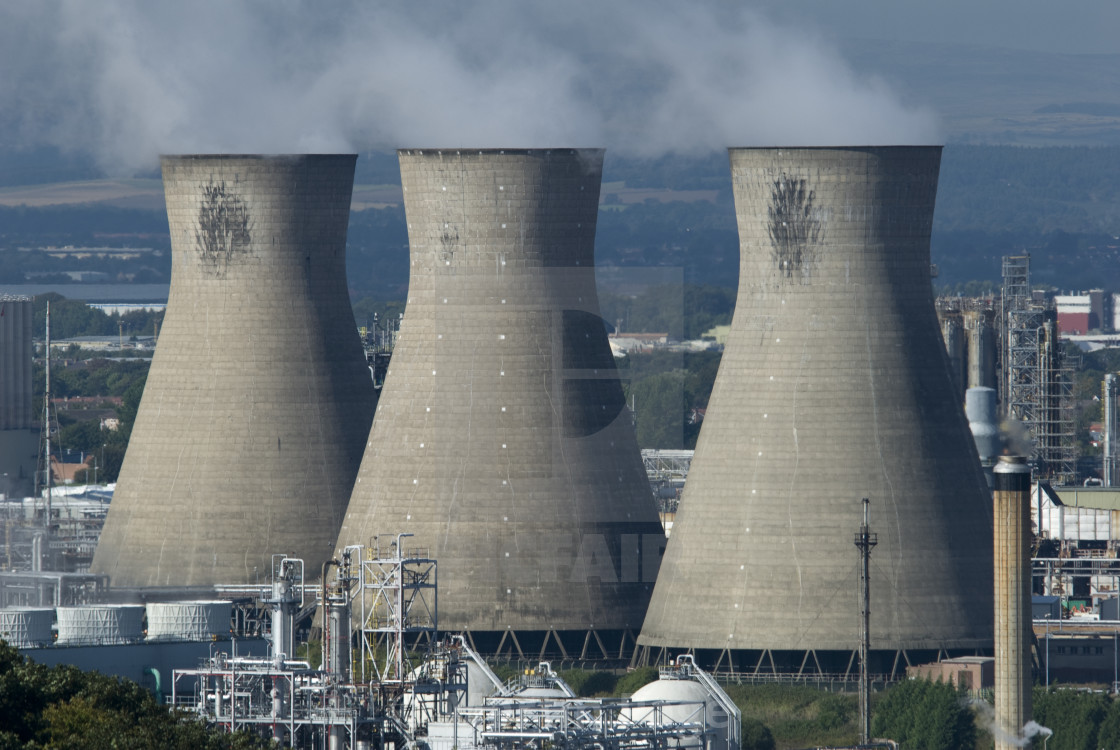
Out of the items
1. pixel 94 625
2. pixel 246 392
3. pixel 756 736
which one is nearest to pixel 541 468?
pixel 756 736

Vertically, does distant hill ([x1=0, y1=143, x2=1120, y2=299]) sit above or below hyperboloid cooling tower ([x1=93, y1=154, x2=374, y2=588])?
above

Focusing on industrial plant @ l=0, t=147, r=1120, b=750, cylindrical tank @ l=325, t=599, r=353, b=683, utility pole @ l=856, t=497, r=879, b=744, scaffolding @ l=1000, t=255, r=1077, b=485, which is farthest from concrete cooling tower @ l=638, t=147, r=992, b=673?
scaffolding @ l=1000, t=255, r=1077, b=485

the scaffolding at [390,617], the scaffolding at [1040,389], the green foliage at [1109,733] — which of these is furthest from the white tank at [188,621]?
the scaffolding at [1040,389]

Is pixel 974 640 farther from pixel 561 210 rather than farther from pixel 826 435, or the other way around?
pixel 561 210

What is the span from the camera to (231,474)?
184 ft

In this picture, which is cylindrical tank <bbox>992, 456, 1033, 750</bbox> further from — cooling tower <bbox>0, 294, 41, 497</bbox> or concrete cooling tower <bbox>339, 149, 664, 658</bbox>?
cooling tower <bbox>0, 294, 41, 497</bbox>

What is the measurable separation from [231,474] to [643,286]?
9.74 m

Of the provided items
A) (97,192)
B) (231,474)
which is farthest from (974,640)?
(97,192)

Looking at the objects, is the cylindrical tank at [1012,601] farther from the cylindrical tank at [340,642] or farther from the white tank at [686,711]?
the cylindrical tank at [340,642]

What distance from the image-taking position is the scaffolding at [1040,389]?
2857 inches

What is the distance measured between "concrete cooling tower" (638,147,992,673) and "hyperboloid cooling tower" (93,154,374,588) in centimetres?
1028

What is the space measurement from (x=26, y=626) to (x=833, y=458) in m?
14.5

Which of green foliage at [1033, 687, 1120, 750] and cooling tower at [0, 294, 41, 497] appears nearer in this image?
green foliage at [1033, 687, 1120, 750]

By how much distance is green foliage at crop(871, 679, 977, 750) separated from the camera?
44.7 metres
